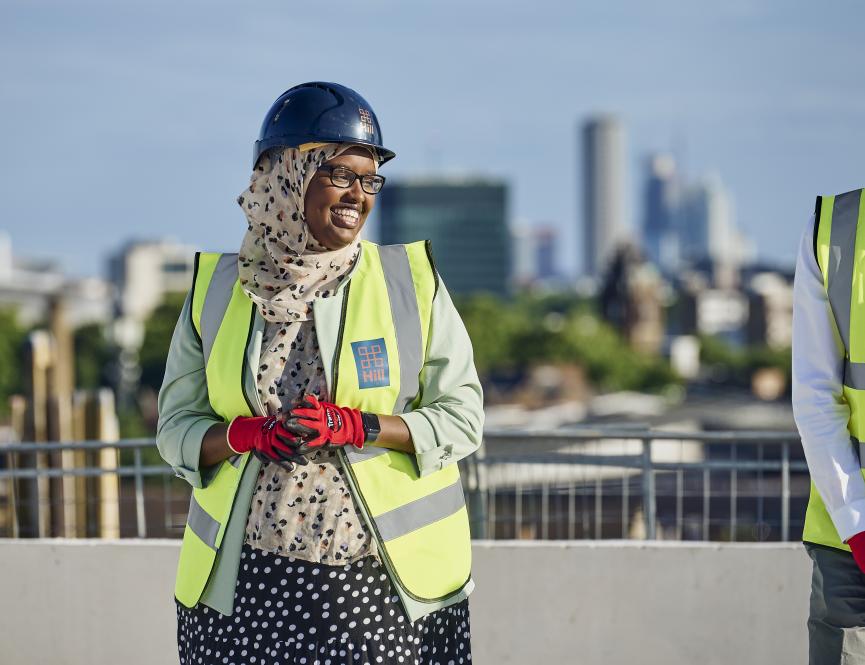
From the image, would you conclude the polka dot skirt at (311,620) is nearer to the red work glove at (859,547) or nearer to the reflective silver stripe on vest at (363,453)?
the reflective silver stripe on vest at (363,453)

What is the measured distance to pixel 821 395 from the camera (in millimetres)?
2895

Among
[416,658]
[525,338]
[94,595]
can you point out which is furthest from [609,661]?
[525,338]

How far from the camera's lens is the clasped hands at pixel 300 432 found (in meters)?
2.83

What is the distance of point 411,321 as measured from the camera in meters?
3.06

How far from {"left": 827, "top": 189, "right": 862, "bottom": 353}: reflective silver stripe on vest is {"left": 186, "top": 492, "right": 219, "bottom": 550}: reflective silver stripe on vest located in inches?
56.9

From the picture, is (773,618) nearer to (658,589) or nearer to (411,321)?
(658,589)

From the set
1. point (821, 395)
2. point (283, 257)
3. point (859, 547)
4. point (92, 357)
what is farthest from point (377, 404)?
point (92, 357)

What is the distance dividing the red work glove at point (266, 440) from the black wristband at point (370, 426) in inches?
5.6

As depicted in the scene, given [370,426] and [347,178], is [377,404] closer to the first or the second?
[370,426]

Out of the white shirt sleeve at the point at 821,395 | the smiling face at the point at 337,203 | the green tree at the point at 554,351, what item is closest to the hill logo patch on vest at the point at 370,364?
the smiling face at the point at 337,203

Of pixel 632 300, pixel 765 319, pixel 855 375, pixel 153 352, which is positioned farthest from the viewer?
pixel 765 319

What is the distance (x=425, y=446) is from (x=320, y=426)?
0.27 meters

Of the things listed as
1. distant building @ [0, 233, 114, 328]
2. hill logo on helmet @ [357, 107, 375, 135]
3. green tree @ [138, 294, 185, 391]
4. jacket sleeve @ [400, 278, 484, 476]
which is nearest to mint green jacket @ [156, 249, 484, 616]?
jacket sleeve @ [400, 278, 484, 476]

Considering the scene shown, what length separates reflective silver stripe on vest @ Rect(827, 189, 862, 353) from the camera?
2889 millimetres
